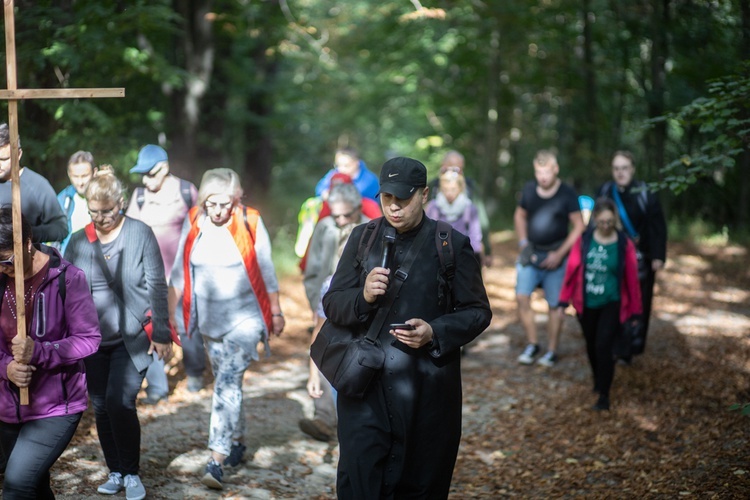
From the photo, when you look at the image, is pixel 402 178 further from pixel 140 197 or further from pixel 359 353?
pixel 140 197

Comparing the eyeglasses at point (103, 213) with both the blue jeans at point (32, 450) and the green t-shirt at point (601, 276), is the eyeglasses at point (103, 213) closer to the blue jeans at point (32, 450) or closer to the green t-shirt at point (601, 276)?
the blue jeans at point (32, 450)

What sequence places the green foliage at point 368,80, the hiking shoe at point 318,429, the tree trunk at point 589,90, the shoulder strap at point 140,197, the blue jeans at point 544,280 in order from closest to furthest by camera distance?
the hiking shoe at point 318,429
the shoulder strap at point 140,197
the blue jeans at point 544,280
the green foliage at point 368,80
the tree trunk at point 589,90

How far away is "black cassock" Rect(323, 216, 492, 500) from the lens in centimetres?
394

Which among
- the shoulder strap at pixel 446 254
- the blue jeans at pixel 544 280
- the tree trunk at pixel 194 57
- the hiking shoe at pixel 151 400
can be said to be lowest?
the hiking shoe at pixel 151 400

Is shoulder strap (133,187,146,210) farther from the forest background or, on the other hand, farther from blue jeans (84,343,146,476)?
blue jeans (84,343,146,476)

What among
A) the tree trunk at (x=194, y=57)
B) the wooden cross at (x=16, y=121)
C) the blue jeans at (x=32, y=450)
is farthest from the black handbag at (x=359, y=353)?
the tree trunk at (x=194, y=57)

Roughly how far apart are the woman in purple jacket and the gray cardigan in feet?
3.27

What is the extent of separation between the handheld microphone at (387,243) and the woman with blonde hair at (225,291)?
6.47 ft

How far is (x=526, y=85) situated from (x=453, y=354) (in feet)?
67.0

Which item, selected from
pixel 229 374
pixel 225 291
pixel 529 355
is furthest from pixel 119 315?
pixel 529 355

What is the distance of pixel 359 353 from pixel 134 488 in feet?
7.18

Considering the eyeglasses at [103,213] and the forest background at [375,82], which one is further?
the forest background at [375,82]

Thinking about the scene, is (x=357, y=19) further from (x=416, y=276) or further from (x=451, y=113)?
(x=416, y=276)

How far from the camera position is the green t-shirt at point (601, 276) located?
7625 millimetres
